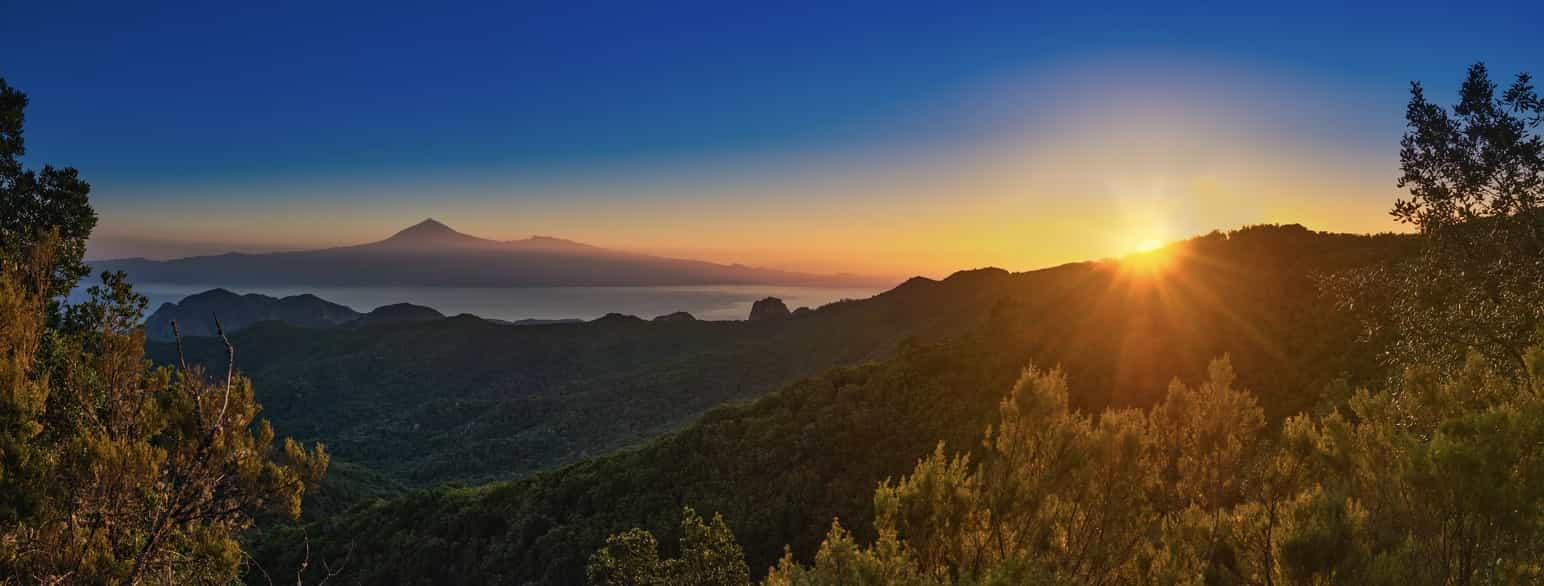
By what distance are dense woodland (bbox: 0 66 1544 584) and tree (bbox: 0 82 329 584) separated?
0.15 feet

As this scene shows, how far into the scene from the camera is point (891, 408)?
113 feet

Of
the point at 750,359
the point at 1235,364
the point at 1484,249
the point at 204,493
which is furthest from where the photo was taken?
the point at 750,359

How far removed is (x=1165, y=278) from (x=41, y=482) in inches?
1705

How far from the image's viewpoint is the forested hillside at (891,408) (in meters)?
28.3

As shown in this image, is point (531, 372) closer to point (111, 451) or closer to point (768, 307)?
point (768, 307)

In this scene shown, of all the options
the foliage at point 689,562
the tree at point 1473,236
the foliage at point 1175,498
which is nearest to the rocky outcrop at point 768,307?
the foliage at point 689,562

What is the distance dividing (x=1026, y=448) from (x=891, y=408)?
2733cm

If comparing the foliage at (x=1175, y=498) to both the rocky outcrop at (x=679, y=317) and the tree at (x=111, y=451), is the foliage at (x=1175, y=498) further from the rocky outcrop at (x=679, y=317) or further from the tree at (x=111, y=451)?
the rocky outcrop at (x=679, y=317)

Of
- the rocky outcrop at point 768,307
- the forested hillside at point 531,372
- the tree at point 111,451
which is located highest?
the tree at point 111,451

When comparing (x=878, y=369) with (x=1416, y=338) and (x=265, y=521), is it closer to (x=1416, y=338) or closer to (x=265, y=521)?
(x=1416, y=338)

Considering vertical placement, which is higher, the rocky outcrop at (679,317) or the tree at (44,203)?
the tree at (44,203)

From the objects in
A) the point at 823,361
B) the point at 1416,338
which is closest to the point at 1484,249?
the point at 1416,338

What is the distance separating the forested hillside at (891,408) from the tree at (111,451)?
19567 millimetres

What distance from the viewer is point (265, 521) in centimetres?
5456
